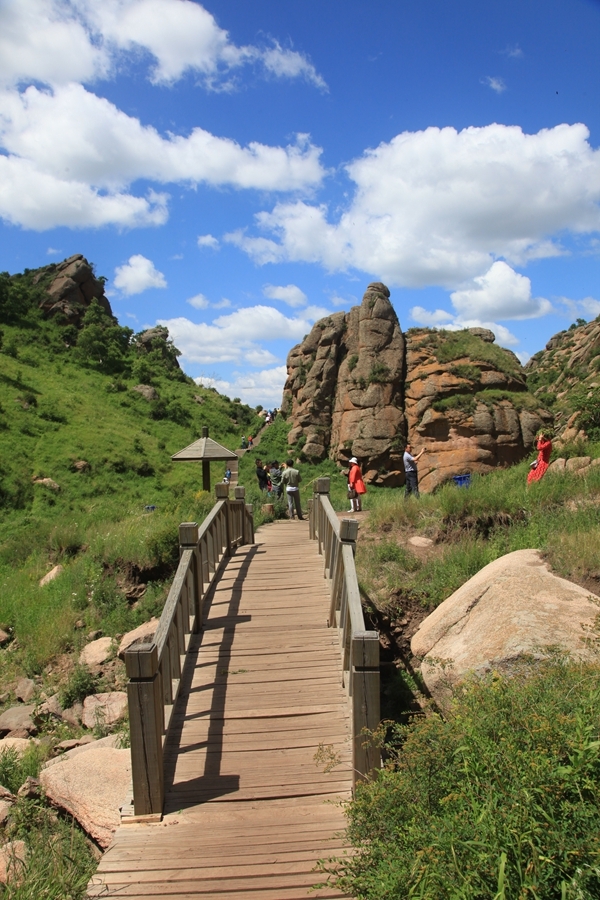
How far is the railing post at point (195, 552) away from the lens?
7352mm

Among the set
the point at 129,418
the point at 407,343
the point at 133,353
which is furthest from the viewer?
the point at 133,353

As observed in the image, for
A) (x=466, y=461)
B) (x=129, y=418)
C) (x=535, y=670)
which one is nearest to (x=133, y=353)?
(x=129, y=418)

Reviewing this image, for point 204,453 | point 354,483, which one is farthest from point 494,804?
point 354,483

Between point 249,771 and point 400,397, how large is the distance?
2642 cm

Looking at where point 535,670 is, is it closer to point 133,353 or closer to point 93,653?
point 93,653

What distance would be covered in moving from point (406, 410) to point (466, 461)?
4699 millimetres

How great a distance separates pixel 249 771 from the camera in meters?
5.06

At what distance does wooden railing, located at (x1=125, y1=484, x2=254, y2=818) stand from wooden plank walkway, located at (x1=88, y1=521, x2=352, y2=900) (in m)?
0.17

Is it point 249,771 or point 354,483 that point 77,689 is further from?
point 354,483

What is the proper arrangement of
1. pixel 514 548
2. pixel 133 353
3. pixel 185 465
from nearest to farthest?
pixel 514 548
pixel 185 465
pixel 133 353

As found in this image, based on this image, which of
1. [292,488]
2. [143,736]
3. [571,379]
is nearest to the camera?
[143,736]

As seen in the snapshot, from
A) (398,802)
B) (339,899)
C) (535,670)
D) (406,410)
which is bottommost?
(339,899)

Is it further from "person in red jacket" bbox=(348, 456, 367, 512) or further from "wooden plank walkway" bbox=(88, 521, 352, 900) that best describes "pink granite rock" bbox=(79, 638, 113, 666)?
"person in red jacket" bbox=(348, 456, 367, 512)

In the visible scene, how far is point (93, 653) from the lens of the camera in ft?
34.6
